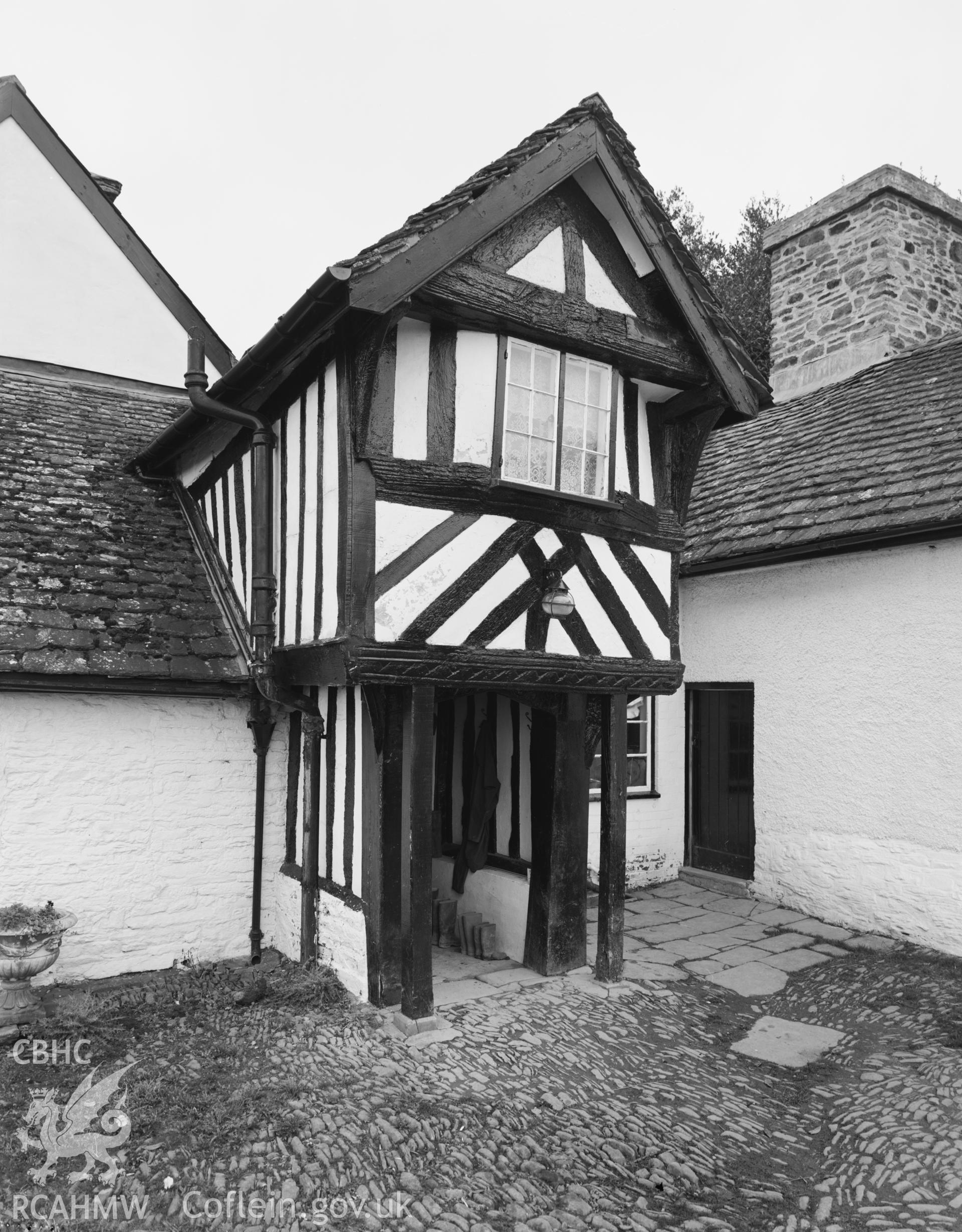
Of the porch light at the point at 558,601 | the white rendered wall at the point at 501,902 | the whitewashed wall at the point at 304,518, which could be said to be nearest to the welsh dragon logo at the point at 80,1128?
the whitewashed wall at the point at 304,518

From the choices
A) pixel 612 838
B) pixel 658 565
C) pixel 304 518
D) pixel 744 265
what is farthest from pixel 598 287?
pixel 744 265

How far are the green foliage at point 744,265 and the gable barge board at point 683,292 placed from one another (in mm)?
14110

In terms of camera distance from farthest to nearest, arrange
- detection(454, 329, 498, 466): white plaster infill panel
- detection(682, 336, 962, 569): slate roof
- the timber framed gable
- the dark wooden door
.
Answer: the dark wooden door < detection(682, 336, 962, 569): slate roof < detection(454, 329, 498, 466): white plaster infill panel < the timber framed gable

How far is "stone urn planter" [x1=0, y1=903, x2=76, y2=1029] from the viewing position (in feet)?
18.1

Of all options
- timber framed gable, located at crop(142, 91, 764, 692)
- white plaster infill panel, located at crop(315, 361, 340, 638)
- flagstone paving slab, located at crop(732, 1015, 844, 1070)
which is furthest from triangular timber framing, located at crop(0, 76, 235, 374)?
flagstone paving slab, located at crop(732, 1015, 844, 1070)

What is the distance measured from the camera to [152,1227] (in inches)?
147

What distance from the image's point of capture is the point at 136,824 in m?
6.61

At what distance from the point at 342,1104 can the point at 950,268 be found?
41.1 ft

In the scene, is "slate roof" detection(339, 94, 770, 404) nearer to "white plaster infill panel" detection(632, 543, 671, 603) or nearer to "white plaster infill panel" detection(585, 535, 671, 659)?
"white plaster infill panel" detection(632, 543, 671, 603)

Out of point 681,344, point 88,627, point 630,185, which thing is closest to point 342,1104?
point 88,627

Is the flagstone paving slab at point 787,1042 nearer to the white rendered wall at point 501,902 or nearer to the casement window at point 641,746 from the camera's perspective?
the white rendered wall at point 501,902

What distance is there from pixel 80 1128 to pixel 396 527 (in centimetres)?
360

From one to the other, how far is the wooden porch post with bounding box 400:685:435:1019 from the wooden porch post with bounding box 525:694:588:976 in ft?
4.33

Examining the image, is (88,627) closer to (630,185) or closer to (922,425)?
(630,185)
